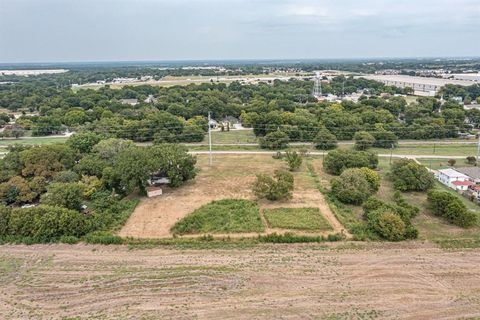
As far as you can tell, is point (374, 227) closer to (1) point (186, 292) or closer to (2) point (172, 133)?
(1) point (186, 292)

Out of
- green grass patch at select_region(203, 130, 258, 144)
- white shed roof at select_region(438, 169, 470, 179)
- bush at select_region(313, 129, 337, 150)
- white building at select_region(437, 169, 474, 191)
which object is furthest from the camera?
green grass patch at select_region(203, 130, 258, 144)

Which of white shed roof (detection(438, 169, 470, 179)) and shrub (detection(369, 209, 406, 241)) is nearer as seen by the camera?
shrub (detection(369, 209, 406, 241))

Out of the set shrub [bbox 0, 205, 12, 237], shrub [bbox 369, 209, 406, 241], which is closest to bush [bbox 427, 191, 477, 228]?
shrub [bbox 369, 209, 406, 241]

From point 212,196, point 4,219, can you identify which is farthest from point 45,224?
point 212,196

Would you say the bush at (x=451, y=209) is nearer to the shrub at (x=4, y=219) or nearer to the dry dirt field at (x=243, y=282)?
the dry dirt field at (x=243, y=282)

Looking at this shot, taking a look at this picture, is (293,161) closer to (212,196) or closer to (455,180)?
(212,196)

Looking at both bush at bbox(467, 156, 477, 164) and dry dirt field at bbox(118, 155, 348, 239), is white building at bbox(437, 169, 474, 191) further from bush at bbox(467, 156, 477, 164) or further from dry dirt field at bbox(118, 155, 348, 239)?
dry dirt field at bbox(118, 155, 348, 239)
